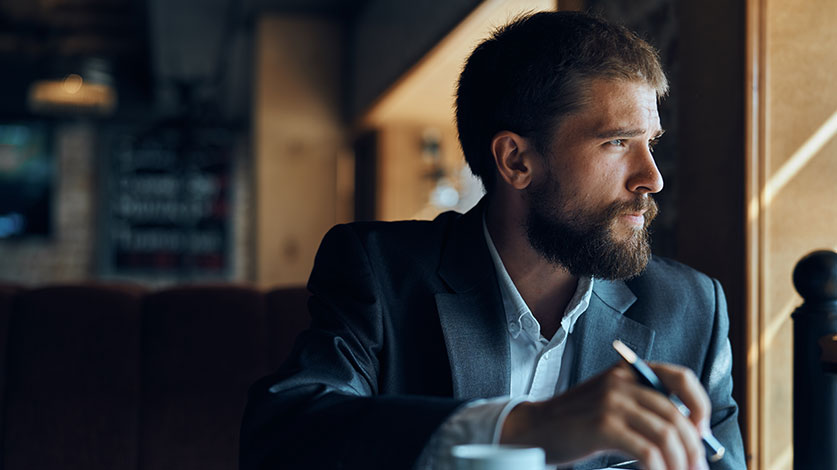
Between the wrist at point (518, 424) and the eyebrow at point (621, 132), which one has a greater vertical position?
the eyebrow at point (621, 132)

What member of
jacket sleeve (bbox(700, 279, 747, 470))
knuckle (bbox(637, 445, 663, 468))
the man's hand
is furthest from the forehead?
knuckle (bbox(637, 445, 663, 468))

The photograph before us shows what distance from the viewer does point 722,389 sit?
52.6 inches

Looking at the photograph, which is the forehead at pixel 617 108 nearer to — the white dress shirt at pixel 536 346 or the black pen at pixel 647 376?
the white dress shirt at pixel 536 346

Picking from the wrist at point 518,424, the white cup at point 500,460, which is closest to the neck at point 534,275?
the wrist at point 518,424

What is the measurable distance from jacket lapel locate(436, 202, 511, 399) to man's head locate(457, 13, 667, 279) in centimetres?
11

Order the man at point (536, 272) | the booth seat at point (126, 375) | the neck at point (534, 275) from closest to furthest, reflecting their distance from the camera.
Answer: the man at point (536, 272) → the neck at point (534, 275) → the booth seat at point (126, 375)

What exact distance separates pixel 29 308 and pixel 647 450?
141 centimetres

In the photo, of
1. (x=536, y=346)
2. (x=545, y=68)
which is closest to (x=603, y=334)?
(x=536, y=346)

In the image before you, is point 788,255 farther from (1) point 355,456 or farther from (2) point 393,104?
(2) point 393,104

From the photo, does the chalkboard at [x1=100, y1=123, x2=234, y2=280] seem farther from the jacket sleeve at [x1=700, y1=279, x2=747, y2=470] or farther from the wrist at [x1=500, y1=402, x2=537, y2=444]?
the wrist at [x1=500, y1=402, x2=537, y2=444]

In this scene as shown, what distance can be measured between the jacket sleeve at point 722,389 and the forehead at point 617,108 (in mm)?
350

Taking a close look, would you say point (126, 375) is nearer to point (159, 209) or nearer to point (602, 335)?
point (602, 335)

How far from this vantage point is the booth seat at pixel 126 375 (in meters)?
1.67

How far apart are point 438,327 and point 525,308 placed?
0.14 meters
